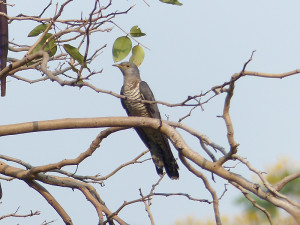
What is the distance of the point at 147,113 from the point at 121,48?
172 centimetres

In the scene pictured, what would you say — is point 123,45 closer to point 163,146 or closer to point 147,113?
point 163,146

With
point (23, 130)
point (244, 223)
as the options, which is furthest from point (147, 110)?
point (23, 130)

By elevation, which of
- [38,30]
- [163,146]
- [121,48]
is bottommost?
[121,48]

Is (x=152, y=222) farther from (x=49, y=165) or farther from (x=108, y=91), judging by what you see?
(x=108, y=91)

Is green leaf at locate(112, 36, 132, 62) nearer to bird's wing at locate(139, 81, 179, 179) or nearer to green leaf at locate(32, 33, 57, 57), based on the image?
green leaf at locate(32, 33, 57, 57)

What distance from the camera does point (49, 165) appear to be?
3.86 meters

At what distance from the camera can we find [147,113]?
18.2 ft

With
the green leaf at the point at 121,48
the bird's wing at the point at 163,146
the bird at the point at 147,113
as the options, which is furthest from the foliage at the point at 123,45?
the bird's wing at the point at 163,146

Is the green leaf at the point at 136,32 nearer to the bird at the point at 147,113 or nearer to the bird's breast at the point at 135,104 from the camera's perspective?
the bird at the point at 147,113

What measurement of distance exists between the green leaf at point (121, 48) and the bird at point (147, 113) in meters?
1.07

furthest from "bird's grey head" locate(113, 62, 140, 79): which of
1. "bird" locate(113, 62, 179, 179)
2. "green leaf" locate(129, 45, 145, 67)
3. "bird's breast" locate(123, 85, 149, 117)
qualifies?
"green leaf" locate(129, 45, 145, 67)

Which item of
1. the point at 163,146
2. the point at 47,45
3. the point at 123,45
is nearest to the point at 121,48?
the point at 123,45

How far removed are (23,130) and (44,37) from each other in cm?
61

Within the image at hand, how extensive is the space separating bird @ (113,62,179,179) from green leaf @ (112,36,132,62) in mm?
1073
